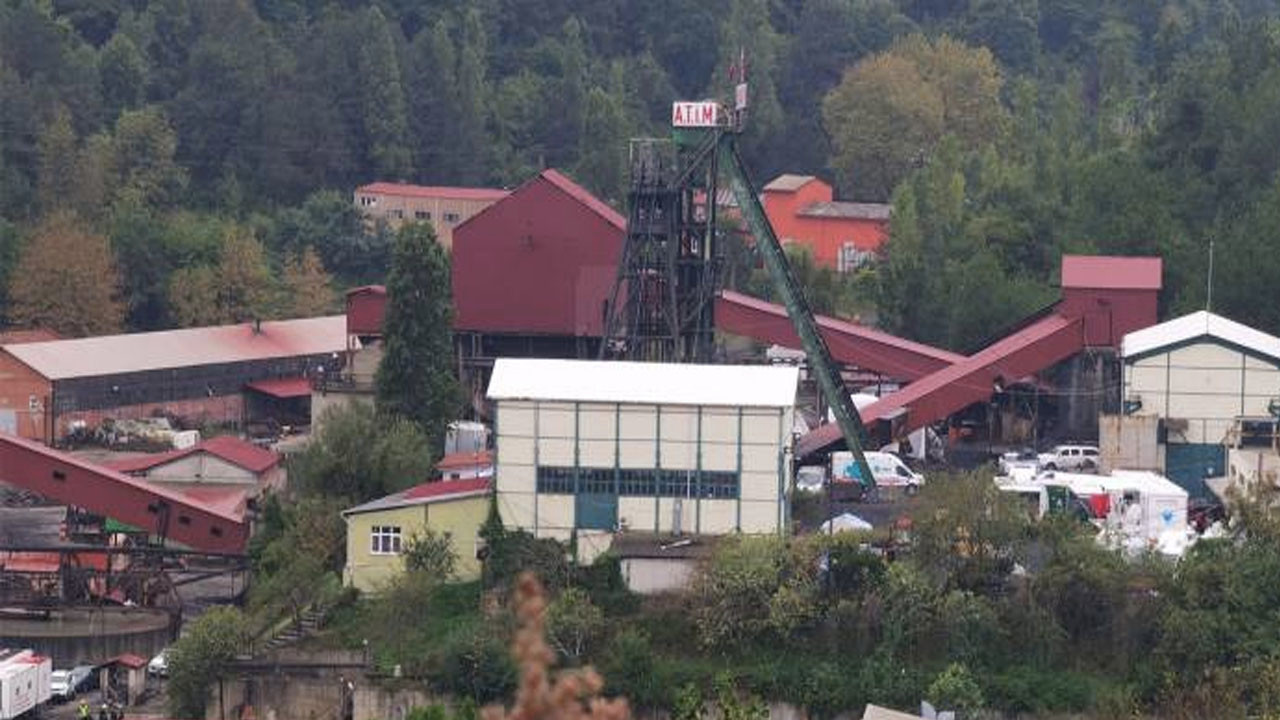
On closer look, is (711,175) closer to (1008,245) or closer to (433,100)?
(1008,245)

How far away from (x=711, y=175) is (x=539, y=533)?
20.4 feet

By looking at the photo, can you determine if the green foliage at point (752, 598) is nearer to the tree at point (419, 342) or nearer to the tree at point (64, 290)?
the tree at point (419, 342)

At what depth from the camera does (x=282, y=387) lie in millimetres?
38875

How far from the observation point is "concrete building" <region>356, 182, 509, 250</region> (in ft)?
168

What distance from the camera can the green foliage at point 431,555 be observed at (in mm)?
26047

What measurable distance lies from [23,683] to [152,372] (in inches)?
537

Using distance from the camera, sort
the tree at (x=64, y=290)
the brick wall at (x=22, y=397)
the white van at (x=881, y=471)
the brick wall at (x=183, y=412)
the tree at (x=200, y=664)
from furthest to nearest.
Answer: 1. the tree at (x=64, y=290)
2. the brick wall at (x=183, y=412)
3. the brick wall at (x=22, y=397)
4. the white van at (x=881, y=471)
5. the tree at (x=200, y=664)

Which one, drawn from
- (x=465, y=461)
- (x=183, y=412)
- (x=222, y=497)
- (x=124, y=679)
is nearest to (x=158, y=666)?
(x=124, y=679)

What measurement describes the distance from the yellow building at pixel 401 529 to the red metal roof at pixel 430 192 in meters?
24.5

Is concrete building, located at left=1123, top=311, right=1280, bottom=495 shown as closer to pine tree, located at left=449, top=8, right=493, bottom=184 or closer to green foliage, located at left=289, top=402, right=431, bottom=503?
green foliage, located at left=289, top=402, right=431, bottom=503

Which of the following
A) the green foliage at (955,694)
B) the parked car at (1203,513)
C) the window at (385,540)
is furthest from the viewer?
the parked car at (1203,513)

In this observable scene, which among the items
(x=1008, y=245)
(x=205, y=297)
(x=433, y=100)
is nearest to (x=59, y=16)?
(x=433, y=100)

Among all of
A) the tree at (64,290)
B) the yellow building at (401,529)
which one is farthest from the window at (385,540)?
the tree at (64,290)

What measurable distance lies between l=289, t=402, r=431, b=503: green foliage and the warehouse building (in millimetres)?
7383
